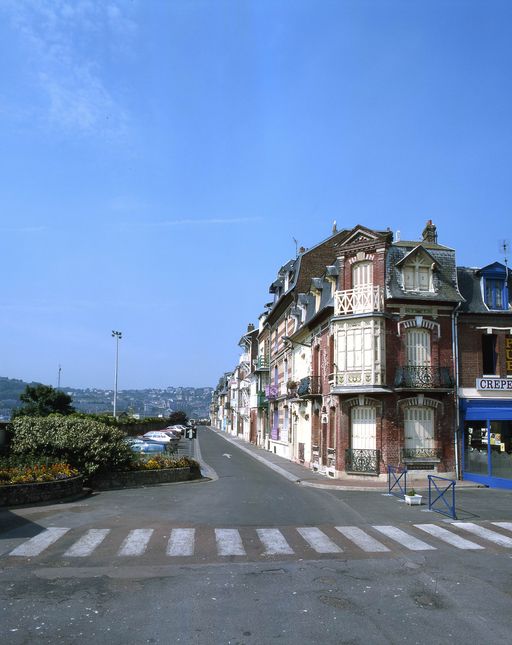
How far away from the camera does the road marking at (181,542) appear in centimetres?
1174

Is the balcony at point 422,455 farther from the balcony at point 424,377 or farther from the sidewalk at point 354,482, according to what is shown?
the balcony at point 424,377

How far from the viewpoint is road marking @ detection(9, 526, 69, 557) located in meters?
11.6

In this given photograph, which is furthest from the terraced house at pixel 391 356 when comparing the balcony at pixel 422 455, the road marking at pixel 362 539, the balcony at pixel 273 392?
the balcony at pixel 273 392

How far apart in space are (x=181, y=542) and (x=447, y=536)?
6.05 m

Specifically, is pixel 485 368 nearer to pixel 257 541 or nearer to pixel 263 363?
pixel 257 541

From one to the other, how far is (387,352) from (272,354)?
25520mm

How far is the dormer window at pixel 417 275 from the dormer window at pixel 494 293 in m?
2.80

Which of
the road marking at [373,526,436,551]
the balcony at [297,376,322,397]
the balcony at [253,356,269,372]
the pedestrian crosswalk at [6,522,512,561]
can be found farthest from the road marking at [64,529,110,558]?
the balcony at [253,356,269,372]

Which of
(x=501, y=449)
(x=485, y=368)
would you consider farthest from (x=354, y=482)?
(x=485, y=368)

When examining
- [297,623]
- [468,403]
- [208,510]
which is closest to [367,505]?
[208,510]

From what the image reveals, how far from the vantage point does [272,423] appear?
5000cm

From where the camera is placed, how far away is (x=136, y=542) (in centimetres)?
1267

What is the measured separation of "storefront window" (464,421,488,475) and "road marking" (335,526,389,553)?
12835 mm

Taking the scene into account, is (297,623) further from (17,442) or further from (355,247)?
(355,247)
